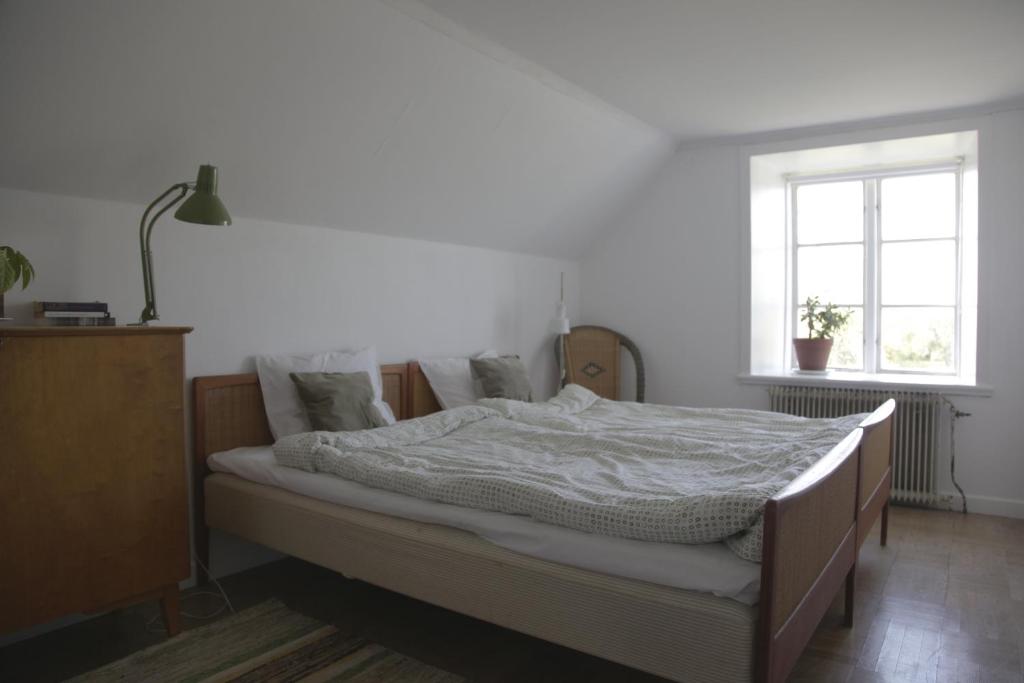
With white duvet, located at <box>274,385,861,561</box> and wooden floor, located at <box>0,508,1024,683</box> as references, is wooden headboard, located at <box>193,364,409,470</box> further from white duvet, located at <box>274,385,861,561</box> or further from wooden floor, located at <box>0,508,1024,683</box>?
wooden floor, located at <box>0,508,1024,683</box>

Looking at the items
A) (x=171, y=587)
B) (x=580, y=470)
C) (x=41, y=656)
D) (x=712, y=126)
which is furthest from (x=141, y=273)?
(x=712, y=126)

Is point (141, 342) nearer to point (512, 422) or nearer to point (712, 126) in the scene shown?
point (512, 422)

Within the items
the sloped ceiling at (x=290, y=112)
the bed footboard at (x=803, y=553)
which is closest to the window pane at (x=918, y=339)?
the sloped ceiling at (x=290, y=112)

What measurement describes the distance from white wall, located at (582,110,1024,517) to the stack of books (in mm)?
3755

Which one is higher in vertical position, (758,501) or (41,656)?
(758,501)

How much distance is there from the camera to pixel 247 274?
3154 mm

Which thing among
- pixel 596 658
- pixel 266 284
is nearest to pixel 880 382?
pixel 596 658

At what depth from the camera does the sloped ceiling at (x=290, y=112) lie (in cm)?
224

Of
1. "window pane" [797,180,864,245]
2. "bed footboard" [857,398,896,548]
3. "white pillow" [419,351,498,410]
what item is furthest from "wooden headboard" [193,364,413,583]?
"window pane" [797,180,864,245]

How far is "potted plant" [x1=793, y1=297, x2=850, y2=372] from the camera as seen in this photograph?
485 centimetres

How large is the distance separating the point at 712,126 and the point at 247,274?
313cm

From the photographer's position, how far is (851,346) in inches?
199

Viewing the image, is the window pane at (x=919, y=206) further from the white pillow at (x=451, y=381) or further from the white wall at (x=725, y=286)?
the white pillow at (x=451, y=381)

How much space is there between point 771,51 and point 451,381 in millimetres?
2400
